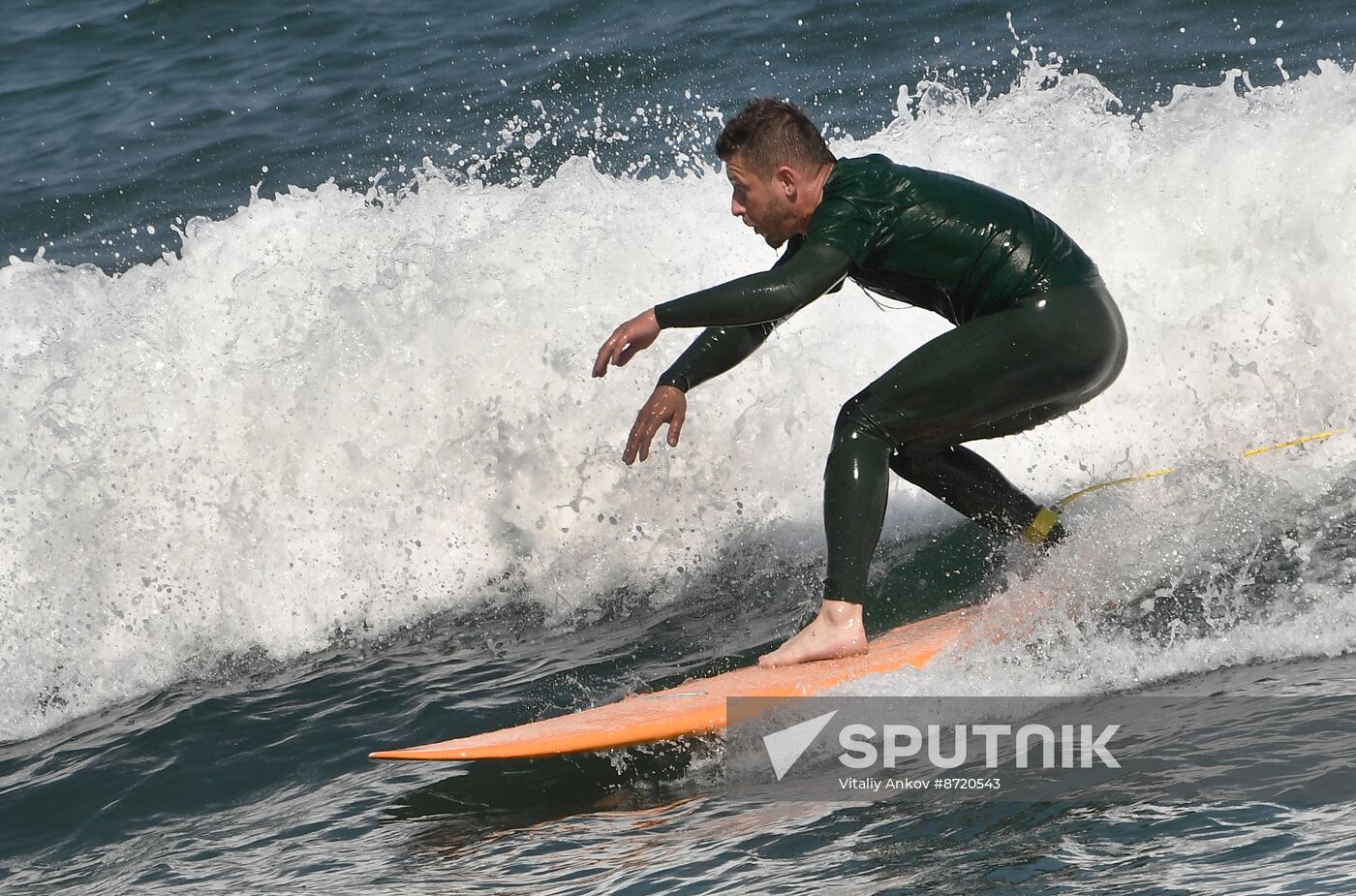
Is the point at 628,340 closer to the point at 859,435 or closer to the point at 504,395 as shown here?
the point at 859,435

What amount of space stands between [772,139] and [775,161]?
2.4 inches

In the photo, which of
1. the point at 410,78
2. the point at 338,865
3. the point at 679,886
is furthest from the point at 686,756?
the point at 410,78

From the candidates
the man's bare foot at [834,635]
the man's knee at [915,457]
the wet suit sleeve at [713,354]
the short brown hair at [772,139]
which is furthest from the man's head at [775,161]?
the man's bare foot at [834,635]

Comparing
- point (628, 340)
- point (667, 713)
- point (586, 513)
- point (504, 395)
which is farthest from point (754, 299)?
point (504, 395)

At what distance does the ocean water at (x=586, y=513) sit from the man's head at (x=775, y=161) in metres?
1.40

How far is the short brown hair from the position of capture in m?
4.07

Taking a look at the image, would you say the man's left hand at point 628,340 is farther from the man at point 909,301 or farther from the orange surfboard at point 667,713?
the orange surfboard at point 667,713

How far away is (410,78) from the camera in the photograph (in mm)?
11094

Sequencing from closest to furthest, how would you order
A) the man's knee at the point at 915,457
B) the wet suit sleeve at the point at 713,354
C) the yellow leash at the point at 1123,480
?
1. the wet suit sleeve at the point at 713,354
2. the man's knee at the point at 915,457
3. the yellow leash at the point at 1123,480

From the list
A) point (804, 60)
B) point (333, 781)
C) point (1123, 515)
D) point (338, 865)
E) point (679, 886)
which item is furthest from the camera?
point (804, 60)

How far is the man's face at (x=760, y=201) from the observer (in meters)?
4.12

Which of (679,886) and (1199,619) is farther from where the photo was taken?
(1199,619)

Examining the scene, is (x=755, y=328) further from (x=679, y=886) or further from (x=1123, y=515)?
(x=679, y=886)

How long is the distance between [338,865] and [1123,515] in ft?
8.89
